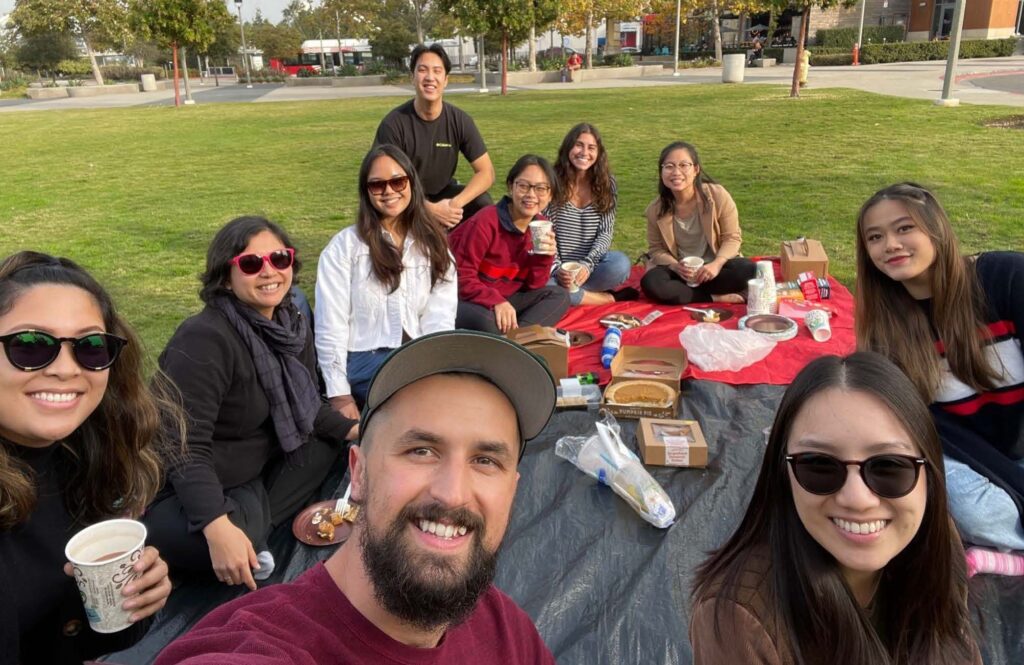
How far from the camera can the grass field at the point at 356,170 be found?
8266 millimetres

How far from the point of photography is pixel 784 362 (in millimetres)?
4824

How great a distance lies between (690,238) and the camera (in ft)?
20.9

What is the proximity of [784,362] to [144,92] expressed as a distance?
44.5 meters

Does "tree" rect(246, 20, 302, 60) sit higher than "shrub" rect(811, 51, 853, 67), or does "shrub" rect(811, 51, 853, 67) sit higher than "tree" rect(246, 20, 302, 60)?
"tree" rect(246, 20, 302, 60)

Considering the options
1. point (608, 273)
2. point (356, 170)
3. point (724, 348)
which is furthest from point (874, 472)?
point (356, 170)

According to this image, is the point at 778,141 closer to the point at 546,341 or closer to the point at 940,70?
the point at 546,341

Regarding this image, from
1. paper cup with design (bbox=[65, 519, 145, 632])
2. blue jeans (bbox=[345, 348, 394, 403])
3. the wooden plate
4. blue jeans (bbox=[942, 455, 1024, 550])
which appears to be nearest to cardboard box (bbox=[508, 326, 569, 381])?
blue jeans (bbox=[345, 348, 394, 403])

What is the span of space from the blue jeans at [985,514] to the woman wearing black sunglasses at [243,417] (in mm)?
2829

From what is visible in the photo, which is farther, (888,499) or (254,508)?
(254,508)

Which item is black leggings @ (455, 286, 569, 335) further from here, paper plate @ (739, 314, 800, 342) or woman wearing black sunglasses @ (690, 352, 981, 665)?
woman wearing black sunglasses @ (690, 352, 981, 665)

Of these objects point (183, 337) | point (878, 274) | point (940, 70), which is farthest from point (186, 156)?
point (940, 70)

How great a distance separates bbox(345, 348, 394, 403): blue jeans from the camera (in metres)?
4.45

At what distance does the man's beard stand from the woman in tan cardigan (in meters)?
4.87

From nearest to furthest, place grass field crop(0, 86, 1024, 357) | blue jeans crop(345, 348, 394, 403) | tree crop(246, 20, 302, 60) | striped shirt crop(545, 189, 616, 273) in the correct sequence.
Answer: blue jeans crop(345, 348, 394, 403) → striped shirt crop(545, 189, 616, 273) → grass field crop(0, 86, 1024, 357) → tree crop(246, 20, 302, 60)
